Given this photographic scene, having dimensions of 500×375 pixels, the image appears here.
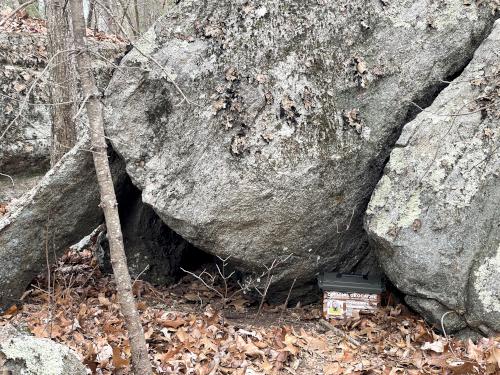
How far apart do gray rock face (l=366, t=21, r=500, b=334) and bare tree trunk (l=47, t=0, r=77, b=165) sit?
Result: 3955 mm

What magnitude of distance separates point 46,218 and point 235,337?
218 cm

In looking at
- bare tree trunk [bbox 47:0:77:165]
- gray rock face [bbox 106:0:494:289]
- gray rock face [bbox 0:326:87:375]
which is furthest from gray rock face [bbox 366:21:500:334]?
bare tree trunk [bbox 47:0:77:165]

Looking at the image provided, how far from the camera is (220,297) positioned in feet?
19.6

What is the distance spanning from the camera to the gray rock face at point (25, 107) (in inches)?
335

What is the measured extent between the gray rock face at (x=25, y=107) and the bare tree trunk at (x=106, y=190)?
5020 millimetres

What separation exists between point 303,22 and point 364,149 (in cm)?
130

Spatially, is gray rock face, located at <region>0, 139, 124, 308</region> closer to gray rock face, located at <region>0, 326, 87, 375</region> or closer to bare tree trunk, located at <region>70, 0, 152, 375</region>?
bare tree trunk, located at <region>70, 0, 152, 375</region>

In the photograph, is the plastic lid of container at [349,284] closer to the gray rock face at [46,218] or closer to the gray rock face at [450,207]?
the gray rock face at [450,207]

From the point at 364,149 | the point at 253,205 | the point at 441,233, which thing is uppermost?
the point at 364,149

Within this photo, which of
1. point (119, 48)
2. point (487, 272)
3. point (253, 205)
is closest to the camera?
point (487, 272)

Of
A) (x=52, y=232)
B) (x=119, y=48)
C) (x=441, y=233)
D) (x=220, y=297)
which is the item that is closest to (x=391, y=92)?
(x=441, y=233)

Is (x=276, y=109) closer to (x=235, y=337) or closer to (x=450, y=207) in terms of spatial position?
(x=450, y=207)

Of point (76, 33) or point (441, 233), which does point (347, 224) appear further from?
point (76, 33)

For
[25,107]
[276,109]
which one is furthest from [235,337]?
[25,107]
